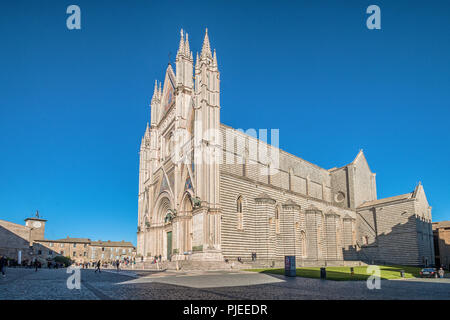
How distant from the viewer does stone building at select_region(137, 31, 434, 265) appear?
32406 mm

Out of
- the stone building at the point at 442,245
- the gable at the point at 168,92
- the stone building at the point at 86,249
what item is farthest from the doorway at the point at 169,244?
the stone building at the point at 442,245

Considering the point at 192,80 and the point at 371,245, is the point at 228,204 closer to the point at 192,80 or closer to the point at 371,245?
the point at 192,80

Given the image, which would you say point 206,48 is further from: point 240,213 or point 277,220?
point 277,220

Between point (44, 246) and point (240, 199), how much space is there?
59.0m

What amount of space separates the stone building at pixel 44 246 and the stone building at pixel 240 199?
71.8 ft

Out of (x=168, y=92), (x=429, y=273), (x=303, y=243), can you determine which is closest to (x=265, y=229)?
(x=303, y=243)

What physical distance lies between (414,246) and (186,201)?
28.7m

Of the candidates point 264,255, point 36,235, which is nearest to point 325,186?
point 264,255

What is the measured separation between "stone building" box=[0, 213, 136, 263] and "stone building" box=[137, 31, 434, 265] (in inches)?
862

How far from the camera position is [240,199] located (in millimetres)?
34562

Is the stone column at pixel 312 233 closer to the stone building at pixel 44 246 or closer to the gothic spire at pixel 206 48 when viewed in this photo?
the gothic spire at pixel 206 48

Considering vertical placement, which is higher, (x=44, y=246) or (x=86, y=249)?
(x=44, y=246)

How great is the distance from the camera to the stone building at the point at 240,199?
32406mm

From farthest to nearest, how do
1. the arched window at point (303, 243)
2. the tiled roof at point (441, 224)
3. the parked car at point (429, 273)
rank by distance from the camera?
the tiled roof at point (441, 224) → the arched window at point (303, 243) → the parked car at point (429, 273)
